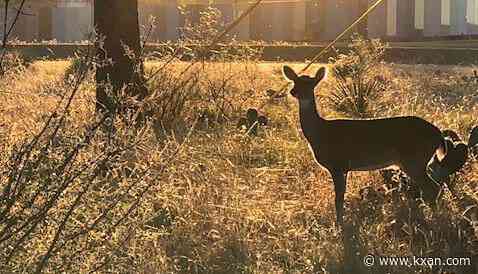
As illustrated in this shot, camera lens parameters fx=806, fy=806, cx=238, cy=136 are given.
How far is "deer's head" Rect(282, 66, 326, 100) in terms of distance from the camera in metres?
5.91

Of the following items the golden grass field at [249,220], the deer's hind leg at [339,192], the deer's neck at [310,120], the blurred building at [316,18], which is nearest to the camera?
the golden grass field at [249,220]

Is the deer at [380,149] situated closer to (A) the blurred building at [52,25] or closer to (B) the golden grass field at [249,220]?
(B) the golden grass field at [249,220]

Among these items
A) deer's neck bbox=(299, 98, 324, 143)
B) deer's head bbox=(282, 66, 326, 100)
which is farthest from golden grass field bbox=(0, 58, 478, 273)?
deer's head bbox=(282, 66, 326, 100)

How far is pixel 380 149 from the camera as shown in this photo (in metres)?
5.68

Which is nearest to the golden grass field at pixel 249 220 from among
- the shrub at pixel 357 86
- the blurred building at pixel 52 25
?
the shrub at pixel 357 86

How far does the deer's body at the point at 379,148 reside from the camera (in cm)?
566

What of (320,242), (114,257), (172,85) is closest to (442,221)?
(320,242)

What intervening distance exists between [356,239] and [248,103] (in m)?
6.24

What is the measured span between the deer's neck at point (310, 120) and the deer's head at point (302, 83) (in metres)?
0.05

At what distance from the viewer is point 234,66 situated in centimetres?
1352

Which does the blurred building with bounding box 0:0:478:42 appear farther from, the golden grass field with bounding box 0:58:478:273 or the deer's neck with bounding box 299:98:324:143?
the deer's neck with bounding box 299:98:324:143

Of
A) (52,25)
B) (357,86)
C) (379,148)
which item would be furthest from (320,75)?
(52,25)

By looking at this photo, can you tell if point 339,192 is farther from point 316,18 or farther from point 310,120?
point 316,18

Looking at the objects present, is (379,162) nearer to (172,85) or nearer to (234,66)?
(172,85)
